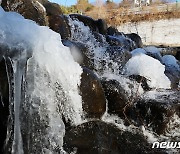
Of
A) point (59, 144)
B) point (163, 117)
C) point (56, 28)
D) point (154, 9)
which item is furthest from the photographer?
point (154, 9)

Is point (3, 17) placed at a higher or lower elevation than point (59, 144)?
higher

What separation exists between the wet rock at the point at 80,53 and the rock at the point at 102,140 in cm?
148

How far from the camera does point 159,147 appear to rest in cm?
372

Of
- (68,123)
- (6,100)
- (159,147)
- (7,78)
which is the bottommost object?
(159,147)

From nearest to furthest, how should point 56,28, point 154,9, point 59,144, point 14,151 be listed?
point 14,151, point 59,144, point 56,28, point 154,9

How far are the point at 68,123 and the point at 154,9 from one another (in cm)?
1482

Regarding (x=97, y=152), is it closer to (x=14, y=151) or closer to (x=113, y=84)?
(x=14, y=151)

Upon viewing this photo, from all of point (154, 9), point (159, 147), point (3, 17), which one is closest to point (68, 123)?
point (159, 147)

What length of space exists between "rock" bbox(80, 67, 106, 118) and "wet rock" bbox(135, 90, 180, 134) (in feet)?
1.75

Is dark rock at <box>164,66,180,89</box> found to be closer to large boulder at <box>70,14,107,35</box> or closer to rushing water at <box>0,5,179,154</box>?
rushing water at <box>0,5,179,154</box>

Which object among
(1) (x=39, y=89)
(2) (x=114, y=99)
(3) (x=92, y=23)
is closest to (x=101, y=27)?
(3) (x=92, y=23)

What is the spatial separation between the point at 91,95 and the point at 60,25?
3196 millimetres

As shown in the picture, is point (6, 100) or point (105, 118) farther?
point (105, 118)

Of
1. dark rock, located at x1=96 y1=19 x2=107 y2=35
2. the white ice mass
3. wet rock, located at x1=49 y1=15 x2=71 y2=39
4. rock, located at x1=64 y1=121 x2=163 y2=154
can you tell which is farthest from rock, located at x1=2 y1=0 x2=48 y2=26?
dark rock, located at x1=96 y1=19 x2=107 y2=35
